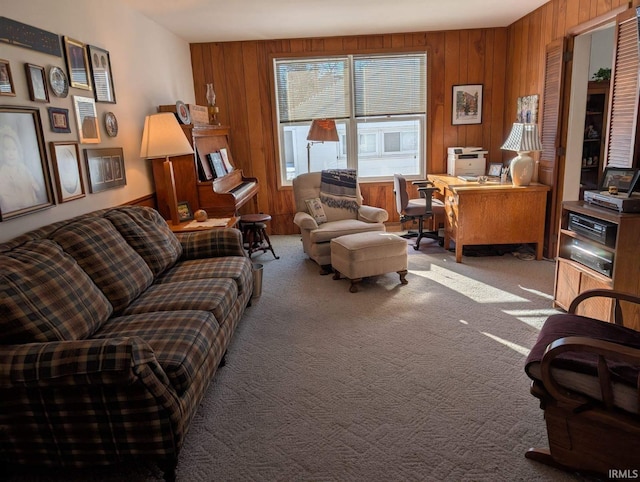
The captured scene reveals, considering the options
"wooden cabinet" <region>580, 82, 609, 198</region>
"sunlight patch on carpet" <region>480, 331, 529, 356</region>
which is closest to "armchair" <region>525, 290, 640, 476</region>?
"sunlight patch on carpet" <region>480, 331, 529, 356</region>

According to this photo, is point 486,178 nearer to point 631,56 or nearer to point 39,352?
point 631,56

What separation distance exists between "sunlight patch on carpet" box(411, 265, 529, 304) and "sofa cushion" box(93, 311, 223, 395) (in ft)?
7.15

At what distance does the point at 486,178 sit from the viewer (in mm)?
4844

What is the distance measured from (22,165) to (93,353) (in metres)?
1.44

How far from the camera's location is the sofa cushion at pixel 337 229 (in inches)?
168

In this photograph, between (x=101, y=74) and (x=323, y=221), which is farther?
(x=323, y=221)

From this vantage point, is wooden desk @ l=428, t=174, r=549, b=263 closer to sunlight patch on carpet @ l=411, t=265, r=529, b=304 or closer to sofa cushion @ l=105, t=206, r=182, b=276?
sunlight patch on carpet @ l=411, t=265, r=529, b=304

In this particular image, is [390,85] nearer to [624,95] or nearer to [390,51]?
[390,51]

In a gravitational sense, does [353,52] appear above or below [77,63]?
above

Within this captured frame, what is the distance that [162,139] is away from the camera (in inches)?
138

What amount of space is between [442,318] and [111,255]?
2224 millimetres

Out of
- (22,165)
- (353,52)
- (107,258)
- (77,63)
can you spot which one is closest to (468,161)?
(353,52)

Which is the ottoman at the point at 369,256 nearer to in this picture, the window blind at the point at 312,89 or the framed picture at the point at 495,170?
the framed picture at the point at 495,170

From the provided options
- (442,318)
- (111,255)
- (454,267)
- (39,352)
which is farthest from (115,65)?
(454,267)
